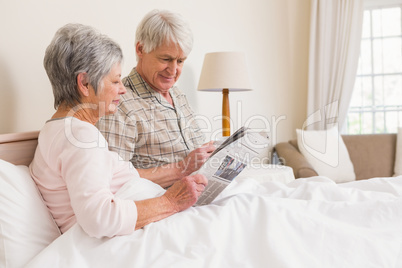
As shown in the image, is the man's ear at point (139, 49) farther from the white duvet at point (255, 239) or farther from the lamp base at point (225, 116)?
the lamp base at point (225, 116)

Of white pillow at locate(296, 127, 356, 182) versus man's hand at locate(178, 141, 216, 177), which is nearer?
man's hand at locate(178, 141, 216, 177)

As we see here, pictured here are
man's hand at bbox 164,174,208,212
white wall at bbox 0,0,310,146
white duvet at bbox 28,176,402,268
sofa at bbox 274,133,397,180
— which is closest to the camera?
white duvet at bbox 28,176,402,268

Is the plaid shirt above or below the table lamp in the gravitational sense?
below

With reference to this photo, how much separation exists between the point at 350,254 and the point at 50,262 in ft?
2.60

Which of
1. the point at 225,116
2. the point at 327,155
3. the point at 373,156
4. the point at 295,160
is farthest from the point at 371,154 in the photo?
the point at 225,116

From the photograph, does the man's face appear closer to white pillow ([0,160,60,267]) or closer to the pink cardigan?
the pink cardigan

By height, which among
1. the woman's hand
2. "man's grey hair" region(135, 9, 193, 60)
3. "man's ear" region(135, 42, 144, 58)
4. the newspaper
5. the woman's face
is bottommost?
the woman's hand

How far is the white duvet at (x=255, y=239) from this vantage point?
1.12 metres

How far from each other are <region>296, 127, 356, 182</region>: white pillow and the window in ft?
3.69

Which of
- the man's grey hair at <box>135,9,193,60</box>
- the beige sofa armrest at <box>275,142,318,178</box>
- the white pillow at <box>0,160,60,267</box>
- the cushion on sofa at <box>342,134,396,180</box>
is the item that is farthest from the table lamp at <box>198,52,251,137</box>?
the white pillow at <box>0,160,60,267</box>

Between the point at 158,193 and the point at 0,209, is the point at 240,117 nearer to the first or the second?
the point at 158,193

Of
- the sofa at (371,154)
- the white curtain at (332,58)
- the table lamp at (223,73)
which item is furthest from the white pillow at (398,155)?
the table lamp at (223,73)

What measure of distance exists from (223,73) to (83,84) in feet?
5.98

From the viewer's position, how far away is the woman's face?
1.41 m
